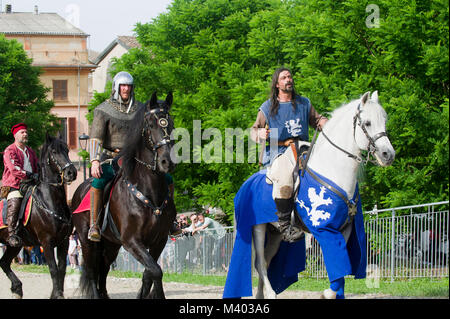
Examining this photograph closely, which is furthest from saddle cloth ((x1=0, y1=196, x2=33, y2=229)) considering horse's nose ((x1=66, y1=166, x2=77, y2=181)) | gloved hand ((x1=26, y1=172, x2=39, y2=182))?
horse's nose ((x1=66, y1=166, x2=77, y2=181))

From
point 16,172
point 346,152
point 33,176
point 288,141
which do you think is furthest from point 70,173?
point 346,152

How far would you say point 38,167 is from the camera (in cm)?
1227

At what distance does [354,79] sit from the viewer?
21422mm

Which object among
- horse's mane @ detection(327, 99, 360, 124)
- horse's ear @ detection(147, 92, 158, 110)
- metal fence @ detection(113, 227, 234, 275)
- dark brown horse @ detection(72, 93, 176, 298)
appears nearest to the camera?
horse's mane @ detection(327, 99, 360, 124)

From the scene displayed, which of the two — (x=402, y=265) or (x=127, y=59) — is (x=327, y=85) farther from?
(x=127, y=59)

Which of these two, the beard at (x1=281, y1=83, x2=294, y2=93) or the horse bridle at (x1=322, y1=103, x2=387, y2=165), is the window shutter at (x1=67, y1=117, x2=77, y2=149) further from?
the horse bridle at (x1=322, y1=103, x2=387, y2=165)

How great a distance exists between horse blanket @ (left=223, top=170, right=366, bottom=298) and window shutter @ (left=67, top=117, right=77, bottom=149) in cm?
5315

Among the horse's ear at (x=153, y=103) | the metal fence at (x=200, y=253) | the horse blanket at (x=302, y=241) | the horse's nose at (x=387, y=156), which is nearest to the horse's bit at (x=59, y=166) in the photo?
the horse's ear at (x=153, y=103)

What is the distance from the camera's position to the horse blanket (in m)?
7.70

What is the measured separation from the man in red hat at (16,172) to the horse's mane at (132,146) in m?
3.45

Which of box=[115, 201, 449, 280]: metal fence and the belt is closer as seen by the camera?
the belt

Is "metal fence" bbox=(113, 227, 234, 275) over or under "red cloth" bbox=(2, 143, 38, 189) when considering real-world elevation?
under

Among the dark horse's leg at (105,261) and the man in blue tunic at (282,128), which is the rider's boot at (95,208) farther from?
the man in blue tunic at (282,128)
